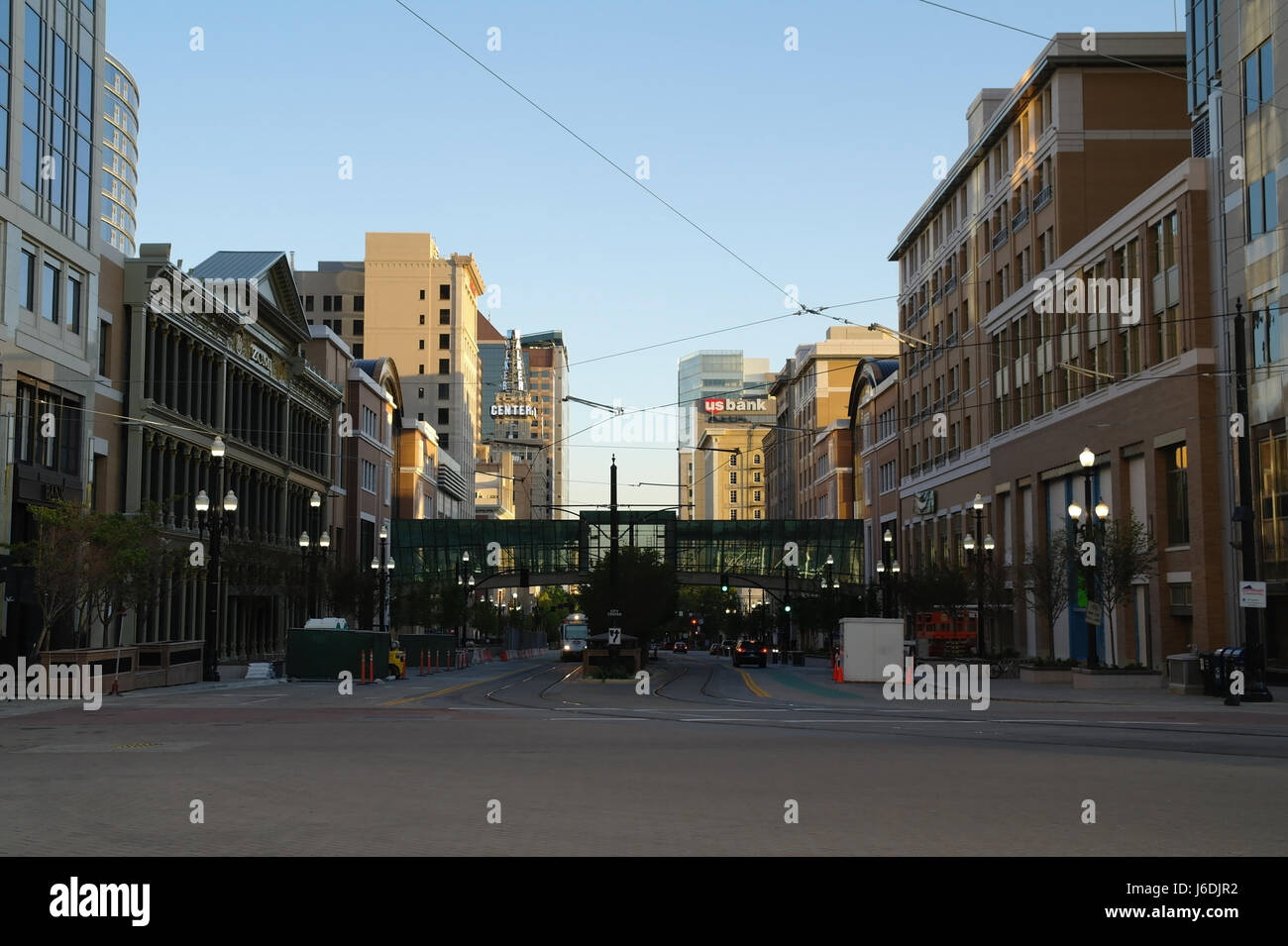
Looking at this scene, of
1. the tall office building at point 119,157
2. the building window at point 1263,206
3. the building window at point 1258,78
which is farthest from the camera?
the tall office building at point 119,157

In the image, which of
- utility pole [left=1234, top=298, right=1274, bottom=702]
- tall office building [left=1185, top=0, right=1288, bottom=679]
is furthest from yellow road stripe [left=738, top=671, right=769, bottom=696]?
tall office building [left=1185, top=0, right=1288, bottom=679]

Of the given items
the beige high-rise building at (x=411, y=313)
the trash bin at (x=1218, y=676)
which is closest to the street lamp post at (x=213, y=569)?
the trash bin at (x=1218, y=676)

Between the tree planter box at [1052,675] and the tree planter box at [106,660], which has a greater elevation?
the tree planter box at [106,660]

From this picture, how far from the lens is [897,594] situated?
69750mm

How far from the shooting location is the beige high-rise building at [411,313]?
528ft

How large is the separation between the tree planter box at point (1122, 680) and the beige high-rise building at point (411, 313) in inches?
4977

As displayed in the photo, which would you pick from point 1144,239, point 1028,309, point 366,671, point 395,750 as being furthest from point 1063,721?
point 1028,309

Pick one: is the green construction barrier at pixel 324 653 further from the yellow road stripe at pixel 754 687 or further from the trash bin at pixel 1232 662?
the trash bin at pixel 1232 662

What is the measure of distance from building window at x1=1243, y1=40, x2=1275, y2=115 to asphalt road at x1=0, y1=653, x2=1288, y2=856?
23484mm

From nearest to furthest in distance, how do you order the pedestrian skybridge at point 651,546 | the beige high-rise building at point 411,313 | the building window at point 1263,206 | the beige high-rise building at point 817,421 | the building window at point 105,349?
the building window at point 1263,206
the building window at point 105,349
the pedestrian skybridge at point 651,546
the beige high-rise building at point 817,421
the beige high-rise building at point 411,313

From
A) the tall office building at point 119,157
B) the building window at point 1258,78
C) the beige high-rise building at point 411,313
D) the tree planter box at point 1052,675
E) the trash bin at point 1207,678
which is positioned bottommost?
the tree planter box at point 1052,675

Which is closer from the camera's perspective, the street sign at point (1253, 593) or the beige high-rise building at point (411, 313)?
the street sign at point (1253, 593)
